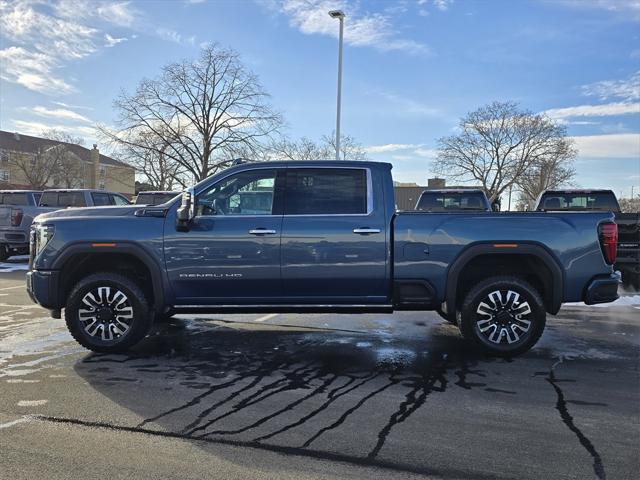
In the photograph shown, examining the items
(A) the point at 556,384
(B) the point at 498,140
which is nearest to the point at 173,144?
(B) the point at 498,140

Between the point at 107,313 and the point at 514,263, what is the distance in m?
4.58

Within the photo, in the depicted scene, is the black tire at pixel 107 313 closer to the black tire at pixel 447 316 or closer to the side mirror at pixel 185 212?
the side mirror at pixel 185 212

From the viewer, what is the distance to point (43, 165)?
57.9 meters

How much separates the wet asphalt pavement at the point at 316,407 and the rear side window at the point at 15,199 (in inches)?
435

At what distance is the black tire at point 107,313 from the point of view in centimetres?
573

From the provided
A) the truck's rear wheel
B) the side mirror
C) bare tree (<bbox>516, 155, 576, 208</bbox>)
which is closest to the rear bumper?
the side mirror

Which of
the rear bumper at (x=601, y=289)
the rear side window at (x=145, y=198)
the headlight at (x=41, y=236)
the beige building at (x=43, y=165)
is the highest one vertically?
the beige building at (x=43, y=165)

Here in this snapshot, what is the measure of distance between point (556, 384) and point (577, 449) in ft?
4.79

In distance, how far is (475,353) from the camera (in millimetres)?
6008

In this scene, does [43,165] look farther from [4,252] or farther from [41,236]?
[41,236]

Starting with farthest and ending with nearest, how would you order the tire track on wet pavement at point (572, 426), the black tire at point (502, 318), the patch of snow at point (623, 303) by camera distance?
1. the patch of snow at point (623, 303)
2. the black tire at point (502, 318)
3. the tire track on wet pavement at point (572, 426)

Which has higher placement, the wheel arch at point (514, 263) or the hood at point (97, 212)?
the hood at point (97, 212)

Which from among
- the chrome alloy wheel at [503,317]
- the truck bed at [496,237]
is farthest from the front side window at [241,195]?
the chrome alloy wheel at [503,317]

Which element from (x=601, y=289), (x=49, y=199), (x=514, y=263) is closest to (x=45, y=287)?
(x=514, y=263)
